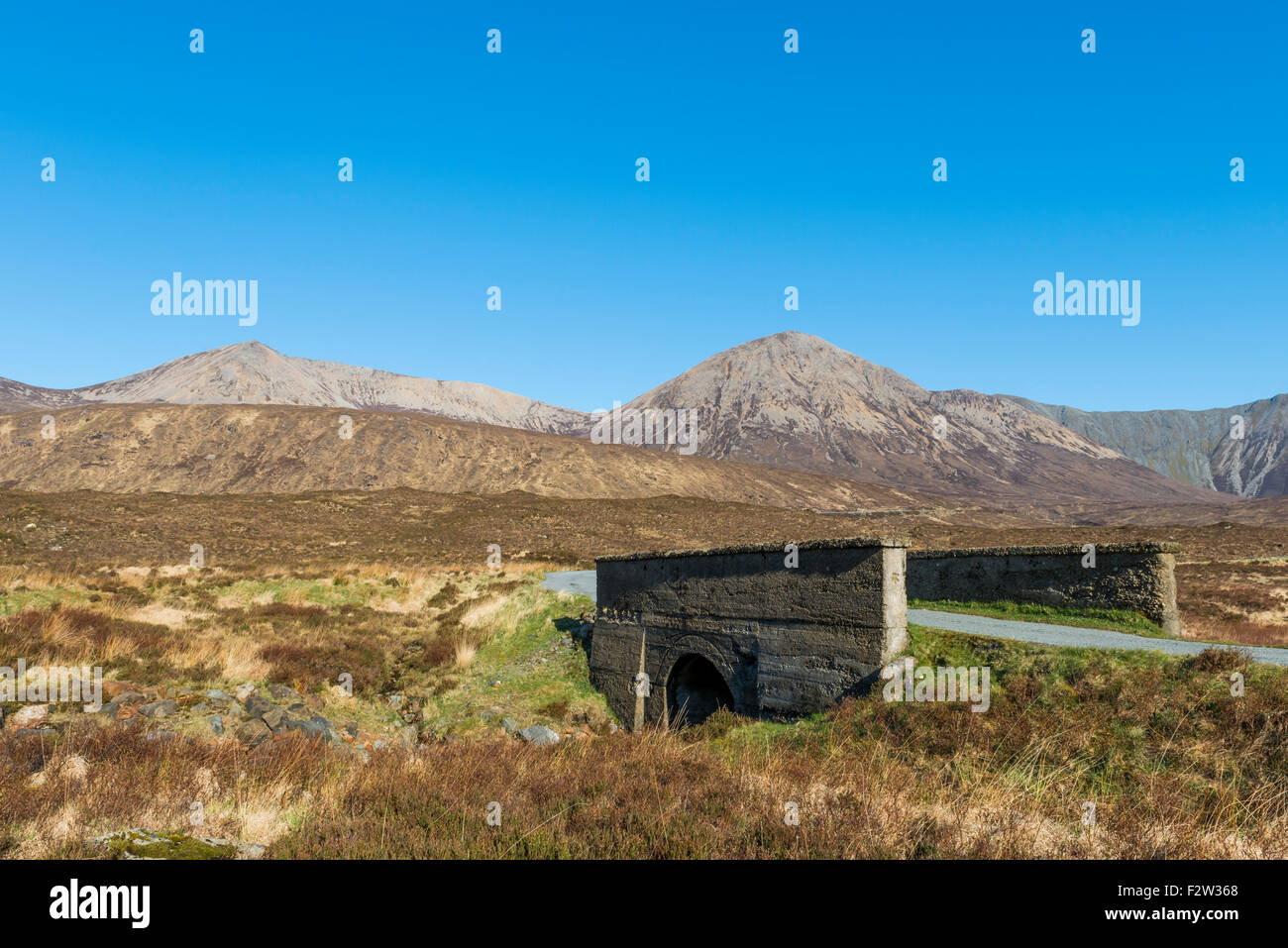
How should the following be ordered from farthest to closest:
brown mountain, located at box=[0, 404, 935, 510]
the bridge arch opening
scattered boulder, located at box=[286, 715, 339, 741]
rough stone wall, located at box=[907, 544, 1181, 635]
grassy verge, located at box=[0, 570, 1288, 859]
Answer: brown mountain, located at box=[0, 404, 935, 510] < the bridge arch opening < rough stone wall, located at box=[907, 544, 1181, 635] < scattered boulder, located at box=[286, 715, 339, 741] < grassy verge, located at box=[0, 570, 1288, 859]

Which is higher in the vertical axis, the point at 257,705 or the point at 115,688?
the point at 115,688

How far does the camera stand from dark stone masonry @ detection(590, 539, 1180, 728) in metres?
11.8

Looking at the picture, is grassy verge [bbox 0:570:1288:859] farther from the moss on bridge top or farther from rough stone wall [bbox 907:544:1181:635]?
rough stone wall [bbox 907:544:1181:635]

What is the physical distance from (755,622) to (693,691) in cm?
374

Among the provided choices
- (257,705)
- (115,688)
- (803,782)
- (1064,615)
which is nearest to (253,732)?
(257,705)

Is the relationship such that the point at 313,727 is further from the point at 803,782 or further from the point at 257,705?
the point at 803,782

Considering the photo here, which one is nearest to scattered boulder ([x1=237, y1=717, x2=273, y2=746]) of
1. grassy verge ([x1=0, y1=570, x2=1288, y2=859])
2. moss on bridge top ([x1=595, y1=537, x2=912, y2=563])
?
grassy verge ([x1=0, y1=570, x2=1288, y2=859])

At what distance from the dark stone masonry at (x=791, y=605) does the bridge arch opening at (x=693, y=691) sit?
1.2 inches

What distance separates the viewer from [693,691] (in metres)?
16.5

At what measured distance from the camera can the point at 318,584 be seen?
2861 centimetres

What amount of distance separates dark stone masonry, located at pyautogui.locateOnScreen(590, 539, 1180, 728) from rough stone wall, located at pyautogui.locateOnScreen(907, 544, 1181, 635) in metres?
0.02

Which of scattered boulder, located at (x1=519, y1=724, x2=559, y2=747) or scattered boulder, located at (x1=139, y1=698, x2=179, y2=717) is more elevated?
scattered boulder, located at (x1=139, y1=698, x2=179, y2=717)

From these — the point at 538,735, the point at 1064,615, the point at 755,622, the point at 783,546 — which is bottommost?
the point at 538,735
